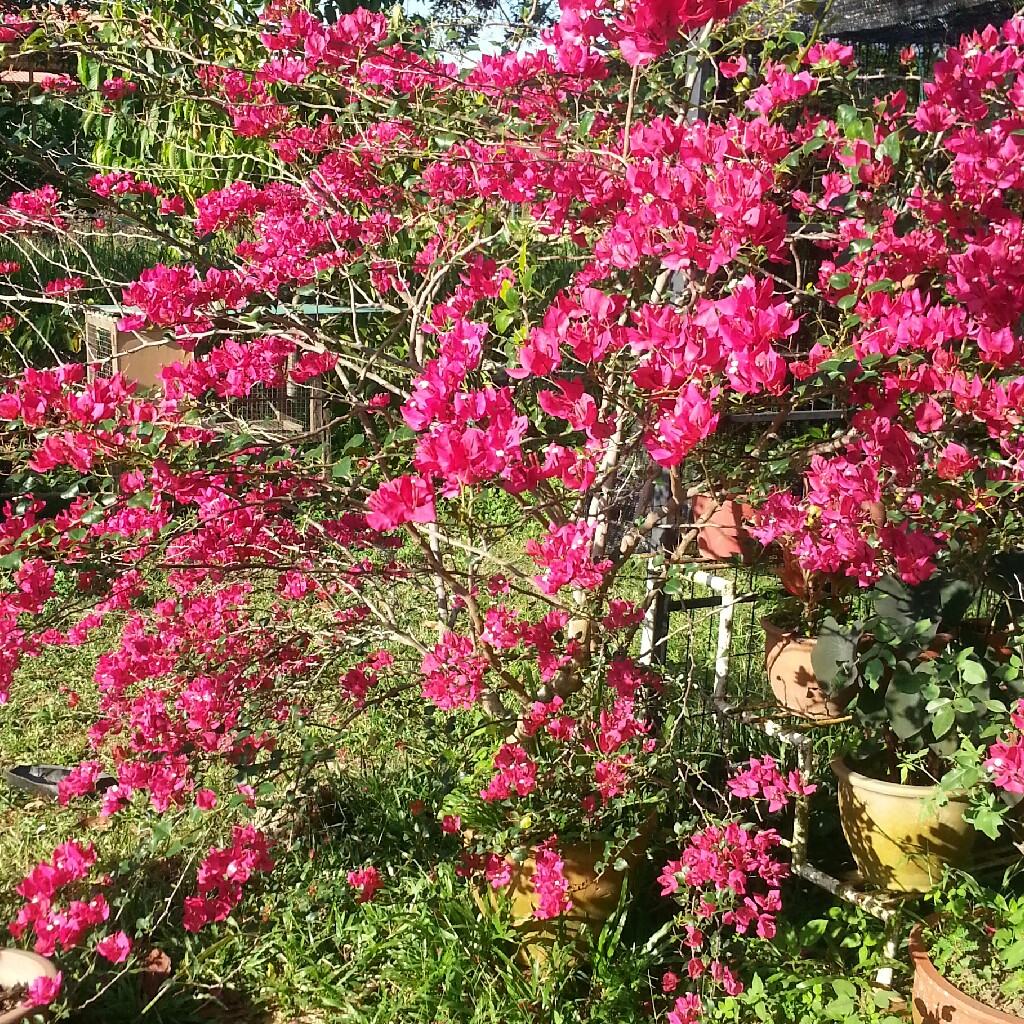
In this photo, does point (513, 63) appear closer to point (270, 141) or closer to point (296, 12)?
point (296, 12)

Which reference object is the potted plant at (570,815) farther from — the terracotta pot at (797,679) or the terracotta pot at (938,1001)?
the terracotta pot at (938,1001)

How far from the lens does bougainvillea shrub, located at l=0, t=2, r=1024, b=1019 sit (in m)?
1.50

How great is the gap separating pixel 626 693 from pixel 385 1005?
86cm

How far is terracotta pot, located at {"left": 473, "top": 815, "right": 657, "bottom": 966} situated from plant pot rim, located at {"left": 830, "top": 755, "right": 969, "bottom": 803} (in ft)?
1.57

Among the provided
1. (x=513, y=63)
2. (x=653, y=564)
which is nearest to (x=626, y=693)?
(x=653, y=564)

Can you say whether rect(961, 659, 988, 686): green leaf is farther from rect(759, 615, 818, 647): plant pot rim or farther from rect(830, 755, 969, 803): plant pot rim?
rect(759, 615, 818, 647): plant pot rim

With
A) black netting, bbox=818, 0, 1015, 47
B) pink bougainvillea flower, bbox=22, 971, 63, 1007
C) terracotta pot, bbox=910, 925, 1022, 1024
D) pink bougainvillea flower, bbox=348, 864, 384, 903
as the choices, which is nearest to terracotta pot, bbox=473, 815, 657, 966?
pink bougainvillea flower, bbox=348, 864, 384, 903

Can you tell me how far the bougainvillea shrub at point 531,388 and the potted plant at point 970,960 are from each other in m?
0.37

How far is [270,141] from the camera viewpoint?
2809 mm

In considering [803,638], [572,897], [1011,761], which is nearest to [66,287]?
[572,897]

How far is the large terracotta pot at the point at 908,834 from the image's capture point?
208 centimetres

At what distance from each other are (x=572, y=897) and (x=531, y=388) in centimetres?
126

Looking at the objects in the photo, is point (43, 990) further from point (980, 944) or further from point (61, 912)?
point (980, 944)

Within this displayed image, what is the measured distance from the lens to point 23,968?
187cm
